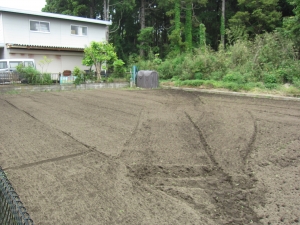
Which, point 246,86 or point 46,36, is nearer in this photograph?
point 246,86

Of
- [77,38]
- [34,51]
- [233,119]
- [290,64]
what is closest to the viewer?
[233,119]

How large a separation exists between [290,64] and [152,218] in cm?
1272

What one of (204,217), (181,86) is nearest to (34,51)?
(181,86)

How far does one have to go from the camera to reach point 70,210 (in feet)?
9.22

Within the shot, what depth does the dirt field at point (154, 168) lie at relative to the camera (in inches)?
110

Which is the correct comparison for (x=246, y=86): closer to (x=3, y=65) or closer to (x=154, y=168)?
(x=154, y=168)

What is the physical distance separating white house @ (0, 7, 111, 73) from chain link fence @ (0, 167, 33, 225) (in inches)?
647

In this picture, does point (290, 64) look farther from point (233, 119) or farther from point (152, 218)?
point (152, 218)

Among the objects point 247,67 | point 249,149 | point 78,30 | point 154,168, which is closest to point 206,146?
point 249,149

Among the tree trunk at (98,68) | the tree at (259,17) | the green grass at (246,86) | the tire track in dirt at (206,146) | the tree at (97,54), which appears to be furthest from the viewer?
the tree at (259,17)

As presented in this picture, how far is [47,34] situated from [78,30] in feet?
8.50

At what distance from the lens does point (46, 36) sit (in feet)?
61.6

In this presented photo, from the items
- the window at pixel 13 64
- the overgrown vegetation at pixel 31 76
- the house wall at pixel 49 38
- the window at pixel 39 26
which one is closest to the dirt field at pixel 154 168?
the overgrown vegetation at pixel 31 76

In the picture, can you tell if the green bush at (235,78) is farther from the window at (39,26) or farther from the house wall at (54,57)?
the window at (39,26)
